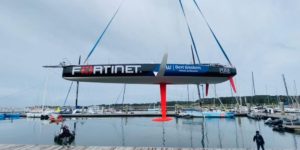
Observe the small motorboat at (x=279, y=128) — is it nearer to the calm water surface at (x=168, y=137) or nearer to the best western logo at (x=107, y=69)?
the calm water surface at (x=168, y=137)

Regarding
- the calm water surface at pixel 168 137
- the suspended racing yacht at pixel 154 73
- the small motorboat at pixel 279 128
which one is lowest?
the calm water surface at pixel 168 137

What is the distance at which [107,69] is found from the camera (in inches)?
296

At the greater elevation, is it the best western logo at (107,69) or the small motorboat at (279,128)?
the best western logo at (107,69)

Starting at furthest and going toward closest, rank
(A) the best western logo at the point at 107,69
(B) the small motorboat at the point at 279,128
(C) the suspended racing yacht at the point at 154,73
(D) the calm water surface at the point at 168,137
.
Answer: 1. (B) the small motorboat at the point at 279,128
2. (D) the calm water surface at the point at 168,137
3. (A) the best western logo at the point at 107,69
4. (C) the suspended racing yacht at the point at 154,73

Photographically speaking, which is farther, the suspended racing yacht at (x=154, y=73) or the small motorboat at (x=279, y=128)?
the small motorboat at (x=279, y=128)

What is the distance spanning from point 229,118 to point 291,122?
2055 cm

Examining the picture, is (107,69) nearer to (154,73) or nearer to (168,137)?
(154,73)

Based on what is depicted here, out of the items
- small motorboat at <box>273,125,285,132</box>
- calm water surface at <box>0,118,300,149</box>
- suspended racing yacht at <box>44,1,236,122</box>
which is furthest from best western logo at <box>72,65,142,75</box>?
small motorboat at <box>273,125,285,132</box>

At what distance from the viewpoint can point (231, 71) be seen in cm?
804

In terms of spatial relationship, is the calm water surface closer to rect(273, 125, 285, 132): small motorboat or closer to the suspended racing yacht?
rect(273, 125, 285, 132): small motorboat

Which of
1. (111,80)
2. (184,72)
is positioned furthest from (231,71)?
(111,80)

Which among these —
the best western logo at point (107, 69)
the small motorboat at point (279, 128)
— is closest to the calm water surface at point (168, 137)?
the small motorboat at point (279, 128)

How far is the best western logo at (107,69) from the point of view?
7.36 m

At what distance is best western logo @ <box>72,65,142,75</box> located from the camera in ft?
24.1
